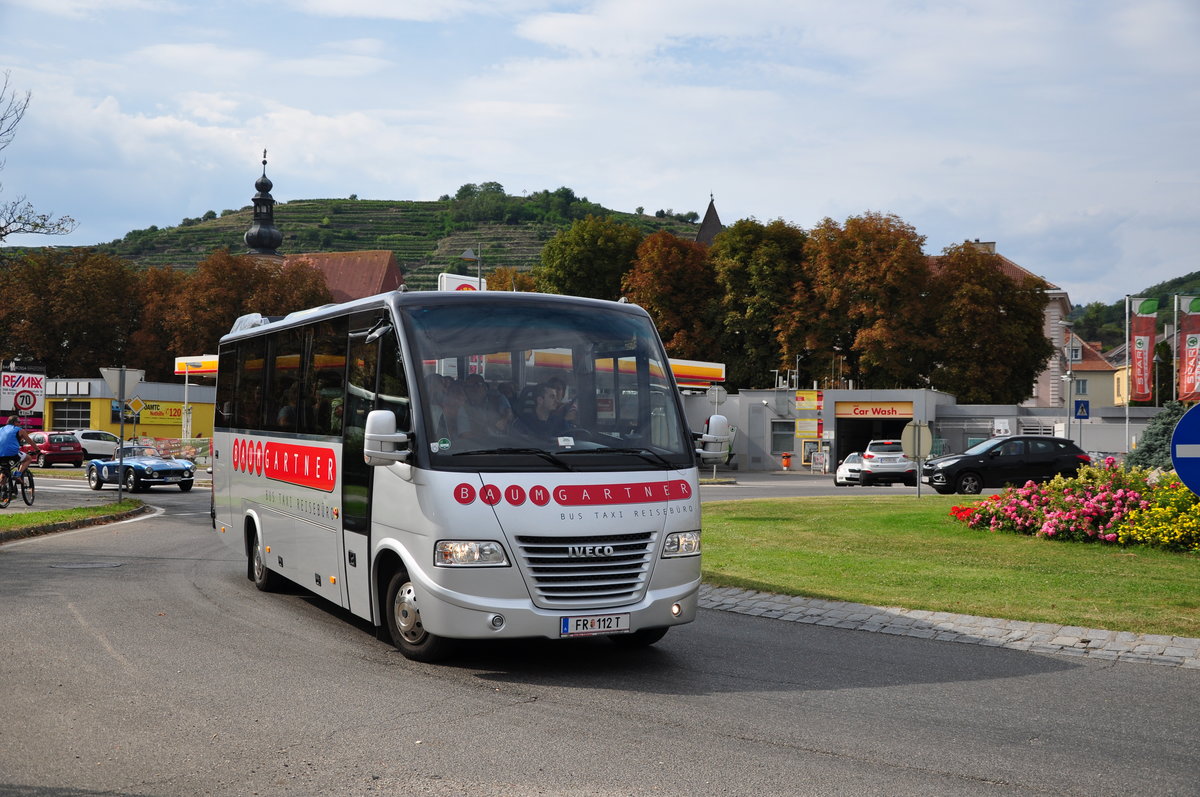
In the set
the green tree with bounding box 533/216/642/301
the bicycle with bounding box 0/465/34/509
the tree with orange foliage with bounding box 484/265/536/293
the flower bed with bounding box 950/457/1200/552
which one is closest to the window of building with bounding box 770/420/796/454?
the green tree with bounding box 533/216/642/301

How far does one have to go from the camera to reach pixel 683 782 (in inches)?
212

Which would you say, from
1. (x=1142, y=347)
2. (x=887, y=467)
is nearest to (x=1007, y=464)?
(x=887, y=467)

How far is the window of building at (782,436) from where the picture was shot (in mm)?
60219

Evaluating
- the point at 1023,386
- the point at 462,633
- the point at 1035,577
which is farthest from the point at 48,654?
the point at 1023,386

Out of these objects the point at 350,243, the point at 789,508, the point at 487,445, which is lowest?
the point at 789,508

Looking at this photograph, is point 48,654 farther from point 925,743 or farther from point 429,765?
point 925,743

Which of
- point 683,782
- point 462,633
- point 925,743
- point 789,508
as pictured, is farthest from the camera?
point 789,508

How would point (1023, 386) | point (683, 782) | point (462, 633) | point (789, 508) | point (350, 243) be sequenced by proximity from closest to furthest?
point (683, 782)
point (462, 633)
point (789, 508)
point (1023, 386)
point (350, 243)

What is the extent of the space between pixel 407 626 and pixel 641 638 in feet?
6.09

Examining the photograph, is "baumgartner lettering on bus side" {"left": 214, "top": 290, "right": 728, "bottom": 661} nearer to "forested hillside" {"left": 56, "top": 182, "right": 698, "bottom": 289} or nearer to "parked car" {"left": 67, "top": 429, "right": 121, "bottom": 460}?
"parked car" {"left": 67, "top": 429, "right": 121, "bottom": 460}

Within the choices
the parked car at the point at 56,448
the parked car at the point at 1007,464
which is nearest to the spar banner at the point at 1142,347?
the parked car at the point at 1007,464

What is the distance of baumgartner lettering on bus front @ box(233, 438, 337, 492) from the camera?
9688 millimetres

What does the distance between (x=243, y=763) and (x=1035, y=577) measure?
978 cm

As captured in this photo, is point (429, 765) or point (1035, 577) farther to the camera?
point (1035, 577)
